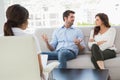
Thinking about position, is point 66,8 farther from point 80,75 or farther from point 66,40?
point 80,75


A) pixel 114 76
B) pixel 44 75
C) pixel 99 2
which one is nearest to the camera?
pixel 44 75

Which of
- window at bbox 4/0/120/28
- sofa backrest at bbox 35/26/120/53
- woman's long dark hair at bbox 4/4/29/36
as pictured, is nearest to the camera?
woman's long dark hair at bbox 4/4/29/36

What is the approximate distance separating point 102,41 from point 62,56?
2.30ft

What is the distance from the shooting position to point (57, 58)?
12.9ft

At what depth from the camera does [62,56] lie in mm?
3746

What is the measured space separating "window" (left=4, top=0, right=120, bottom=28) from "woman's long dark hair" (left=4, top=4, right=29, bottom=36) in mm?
2346

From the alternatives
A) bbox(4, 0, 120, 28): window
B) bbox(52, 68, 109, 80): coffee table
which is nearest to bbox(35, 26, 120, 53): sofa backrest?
bbox(4, 0, 120, 28): window

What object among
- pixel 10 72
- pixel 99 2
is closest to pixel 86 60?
pixel 99 2

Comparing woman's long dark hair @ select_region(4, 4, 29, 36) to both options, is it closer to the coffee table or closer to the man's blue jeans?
the coffee table

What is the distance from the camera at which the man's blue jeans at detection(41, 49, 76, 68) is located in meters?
3.70

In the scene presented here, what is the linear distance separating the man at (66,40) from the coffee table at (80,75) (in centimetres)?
81

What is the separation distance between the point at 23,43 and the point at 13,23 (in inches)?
19.1

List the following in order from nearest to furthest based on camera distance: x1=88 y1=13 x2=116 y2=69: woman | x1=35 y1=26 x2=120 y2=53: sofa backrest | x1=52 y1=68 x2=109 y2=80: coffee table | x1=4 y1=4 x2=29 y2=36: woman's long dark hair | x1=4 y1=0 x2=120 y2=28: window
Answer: x1=4 y1=4 x2=29 y2=36: woman's long dark hair, x1=52 y1=68 x2=109 y2=80: coffee table, x1=88 y1=13 x2=116 y2=69: woman, x1=35 y1=26 x2=120 y2=53: sofa backrest, x1=4 y1=0 x2=120 y2=28: window

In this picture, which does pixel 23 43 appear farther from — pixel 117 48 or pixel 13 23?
pixel 117 48
